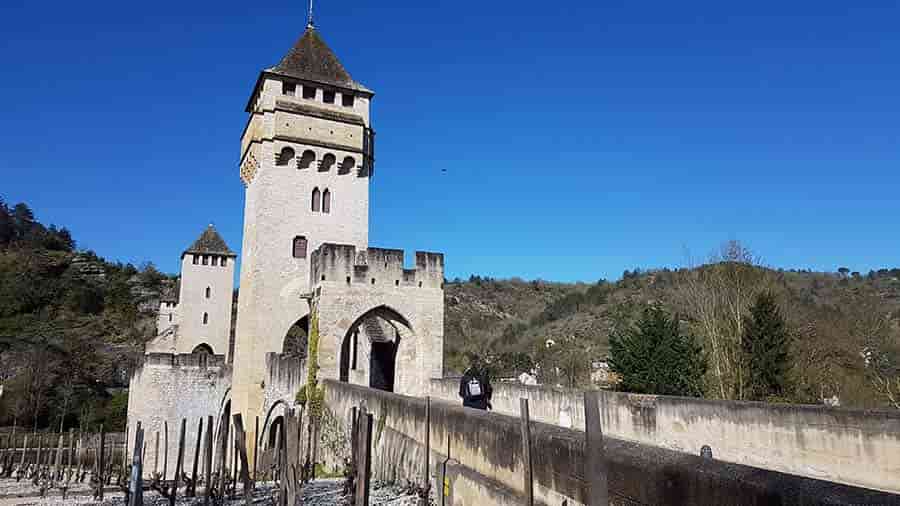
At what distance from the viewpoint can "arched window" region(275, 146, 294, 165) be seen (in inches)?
892

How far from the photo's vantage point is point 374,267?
17.1m

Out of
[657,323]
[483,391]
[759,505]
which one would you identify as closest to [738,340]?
[657,323]

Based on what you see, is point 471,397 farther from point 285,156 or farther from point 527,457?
point 285,156

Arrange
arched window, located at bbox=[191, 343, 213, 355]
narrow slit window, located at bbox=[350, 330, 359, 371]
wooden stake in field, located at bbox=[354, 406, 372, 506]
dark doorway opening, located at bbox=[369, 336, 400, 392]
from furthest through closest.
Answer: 1. arched window, located at bbox=[191, 343, 213, 355]
2. narrow slit window, located at bbox=[350, 330, 359, 371]
3. dark doorway opening, located at bbox=[369, 336, 400, 392]
4. wooden stake in field, located at bbox=[354, 406, 372, 506]

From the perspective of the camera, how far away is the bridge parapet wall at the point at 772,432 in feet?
22.8

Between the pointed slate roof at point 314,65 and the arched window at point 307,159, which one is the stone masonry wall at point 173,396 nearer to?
the arched window at point 307,159

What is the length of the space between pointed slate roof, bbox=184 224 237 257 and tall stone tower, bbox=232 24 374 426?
57.4ft

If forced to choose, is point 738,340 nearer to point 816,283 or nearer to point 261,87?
point 261,87

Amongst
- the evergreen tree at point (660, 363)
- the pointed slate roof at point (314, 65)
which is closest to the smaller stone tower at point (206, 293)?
the pointed slate roof at point (314, 65)

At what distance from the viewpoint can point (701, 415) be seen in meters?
9.23

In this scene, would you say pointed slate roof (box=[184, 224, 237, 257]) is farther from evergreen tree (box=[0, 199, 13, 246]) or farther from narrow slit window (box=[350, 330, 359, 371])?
evergreen tree (box=[0, 199, 13, 246])

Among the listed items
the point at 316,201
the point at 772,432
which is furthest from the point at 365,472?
the point at 316,201

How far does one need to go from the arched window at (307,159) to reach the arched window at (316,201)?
946mm

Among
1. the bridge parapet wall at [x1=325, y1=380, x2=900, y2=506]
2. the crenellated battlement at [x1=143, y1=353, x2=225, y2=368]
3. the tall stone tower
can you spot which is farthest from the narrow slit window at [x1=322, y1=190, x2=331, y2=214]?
the bridge parapet wall at [x1=325, y1=380, x2=900, y2=506]
